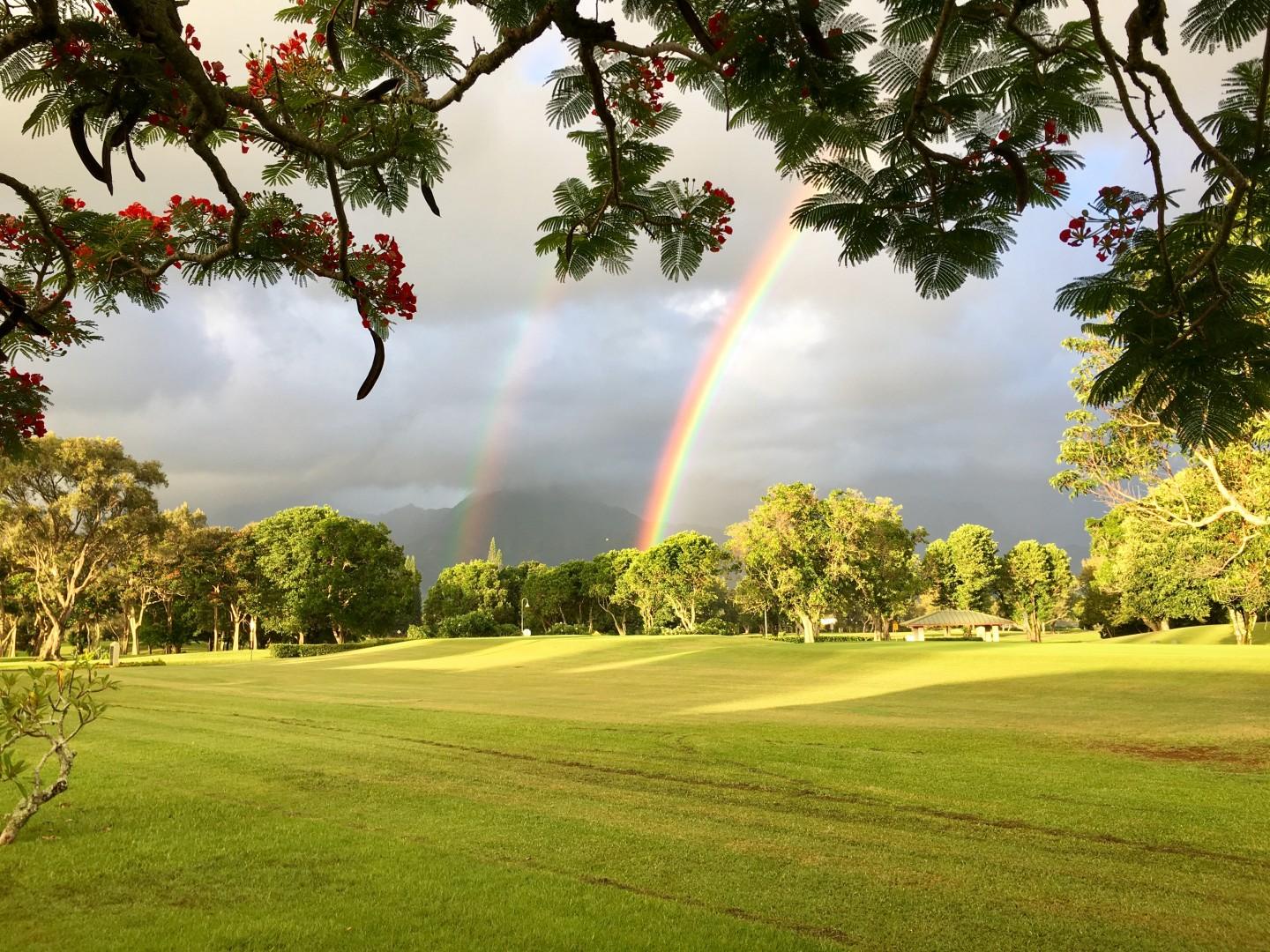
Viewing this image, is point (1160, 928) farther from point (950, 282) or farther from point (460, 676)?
point (460, 676)

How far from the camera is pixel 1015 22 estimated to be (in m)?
2.88

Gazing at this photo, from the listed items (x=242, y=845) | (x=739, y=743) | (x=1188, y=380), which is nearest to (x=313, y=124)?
(x=1188, y=380)

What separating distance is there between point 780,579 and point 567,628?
36.6m

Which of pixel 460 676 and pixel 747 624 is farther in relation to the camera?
pixel 747 624

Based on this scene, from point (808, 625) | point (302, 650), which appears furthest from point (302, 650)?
point (808, 625)

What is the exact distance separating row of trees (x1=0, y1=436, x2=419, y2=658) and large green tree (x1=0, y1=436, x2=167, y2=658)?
2.2 inches

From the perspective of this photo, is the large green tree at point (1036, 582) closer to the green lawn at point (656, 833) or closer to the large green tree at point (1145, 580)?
the large green tree at point (1145, 580)

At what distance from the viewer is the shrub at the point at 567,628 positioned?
80125mm

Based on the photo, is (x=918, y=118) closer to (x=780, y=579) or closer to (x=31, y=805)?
(x=31, y=805)

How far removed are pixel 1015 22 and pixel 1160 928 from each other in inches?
203

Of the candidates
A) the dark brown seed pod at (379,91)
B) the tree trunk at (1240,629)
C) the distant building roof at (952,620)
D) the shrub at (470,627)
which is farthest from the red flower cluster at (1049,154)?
the distant building roof at (952,620)

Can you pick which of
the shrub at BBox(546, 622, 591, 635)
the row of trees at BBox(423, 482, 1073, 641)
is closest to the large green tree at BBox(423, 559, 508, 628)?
the row of trees at BBox(423, 482, 1073, 641)

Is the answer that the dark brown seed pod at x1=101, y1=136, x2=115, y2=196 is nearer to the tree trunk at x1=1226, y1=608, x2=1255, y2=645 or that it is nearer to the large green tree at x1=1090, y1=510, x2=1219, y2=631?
the large green tree at x1=1090, y1=510, x2=1219, y2=631

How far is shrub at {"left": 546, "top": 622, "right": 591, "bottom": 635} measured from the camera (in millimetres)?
80125
